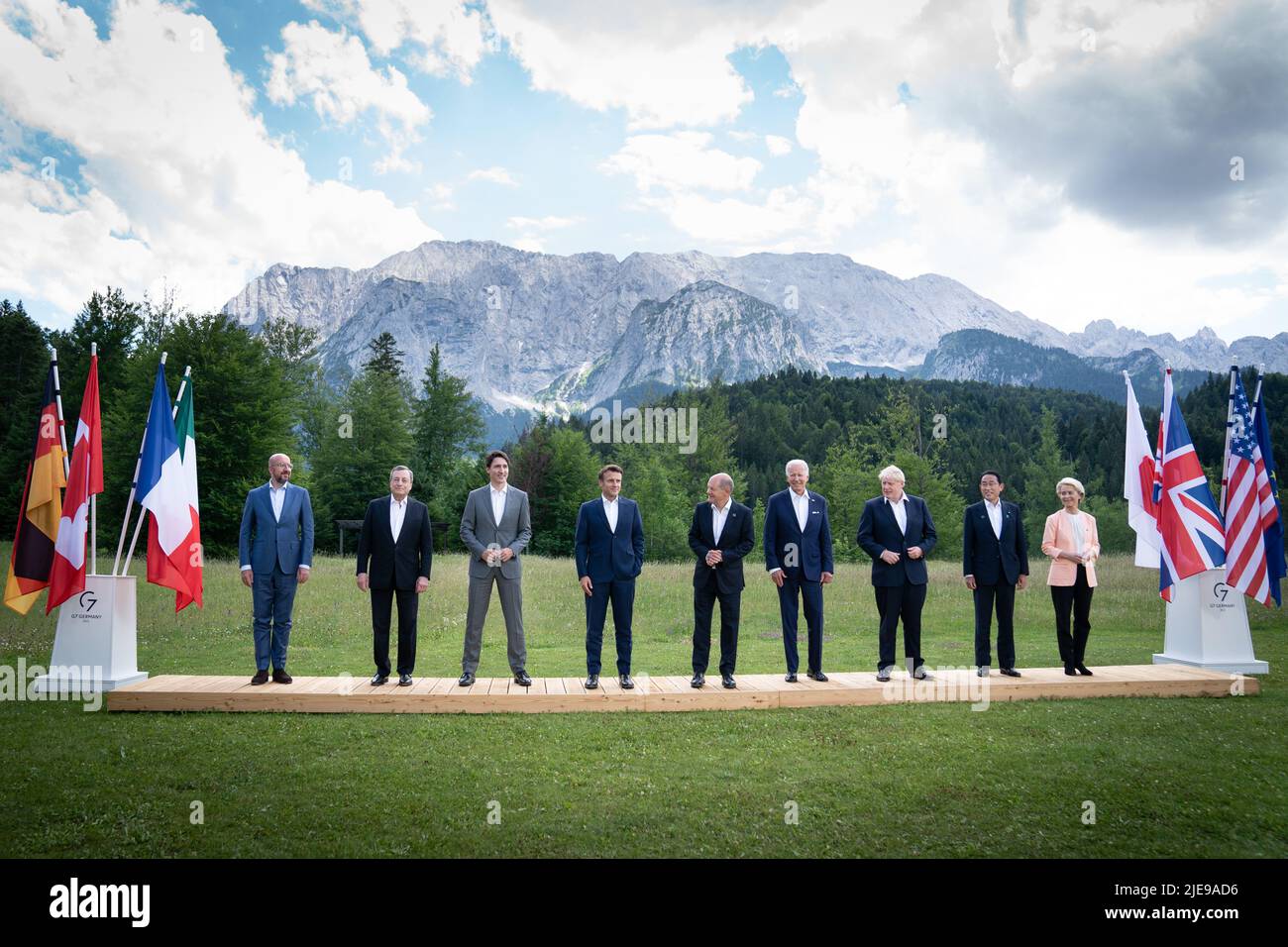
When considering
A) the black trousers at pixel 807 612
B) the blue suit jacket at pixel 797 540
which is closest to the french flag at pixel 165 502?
the blue suit jacket at pixel 797 540

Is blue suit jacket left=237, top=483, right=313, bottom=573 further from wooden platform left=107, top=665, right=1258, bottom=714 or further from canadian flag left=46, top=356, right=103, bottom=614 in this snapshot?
canadian flag left=46, top=356, right=103, bottom=614

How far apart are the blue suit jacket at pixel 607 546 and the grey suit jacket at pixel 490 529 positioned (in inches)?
28.0

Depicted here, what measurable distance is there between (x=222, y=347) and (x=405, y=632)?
32591 mm

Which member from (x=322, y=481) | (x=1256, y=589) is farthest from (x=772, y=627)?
(x=322, y=481)

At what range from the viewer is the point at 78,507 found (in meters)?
8.95

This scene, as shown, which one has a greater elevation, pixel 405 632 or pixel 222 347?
pixel 222 347

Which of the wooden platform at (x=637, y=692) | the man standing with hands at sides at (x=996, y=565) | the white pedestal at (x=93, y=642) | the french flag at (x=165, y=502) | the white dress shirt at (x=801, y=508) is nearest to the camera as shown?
the wooden platform at (x=637, y=692)

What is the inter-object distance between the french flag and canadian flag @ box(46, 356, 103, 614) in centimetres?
52

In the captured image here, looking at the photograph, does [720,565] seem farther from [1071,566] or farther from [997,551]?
[1071,566]

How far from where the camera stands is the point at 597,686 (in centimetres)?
877

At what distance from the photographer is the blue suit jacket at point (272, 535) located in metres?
8.84

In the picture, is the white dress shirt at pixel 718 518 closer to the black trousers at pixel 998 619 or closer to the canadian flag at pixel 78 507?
the black trousers at pixel 998 619

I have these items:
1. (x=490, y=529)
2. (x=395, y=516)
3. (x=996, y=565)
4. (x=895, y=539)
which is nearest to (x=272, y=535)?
(x=395, y=516)
